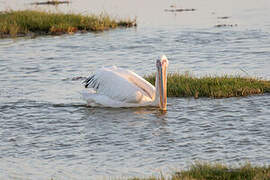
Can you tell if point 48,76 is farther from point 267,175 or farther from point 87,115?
point 267,175

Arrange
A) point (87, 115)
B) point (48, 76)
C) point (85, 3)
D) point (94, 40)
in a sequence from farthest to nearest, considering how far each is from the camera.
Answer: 1. point (85, 3)
2. point (94, 40)
3. point (48, 76)
4. point (87, 115)

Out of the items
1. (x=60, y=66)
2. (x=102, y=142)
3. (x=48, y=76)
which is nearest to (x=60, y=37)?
(x=60, y=66)

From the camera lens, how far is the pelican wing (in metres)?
10.0

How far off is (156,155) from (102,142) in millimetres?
1013

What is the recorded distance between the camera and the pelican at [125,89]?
9875 mm

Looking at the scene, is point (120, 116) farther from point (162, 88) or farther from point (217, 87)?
point (217, 87)

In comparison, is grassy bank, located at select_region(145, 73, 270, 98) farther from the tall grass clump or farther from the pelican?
the tall grass clump

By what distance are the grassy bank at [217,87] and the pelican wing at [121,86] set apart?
2.05ft

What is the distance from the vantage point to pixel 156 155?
290 inches

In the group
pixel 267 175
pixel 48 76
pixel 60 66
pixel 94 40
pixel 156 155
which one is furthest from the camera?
pixel 94 40

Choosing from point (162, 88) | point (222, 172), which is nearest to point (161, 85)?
point (162, 88)

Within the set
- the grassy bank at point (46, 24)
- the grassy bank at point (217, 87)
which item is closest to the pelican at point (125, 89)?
the grassy bank at point (217, 87)

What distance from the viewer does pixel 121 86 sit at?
33.2ft

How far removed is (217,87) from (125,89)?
5.33 ft
